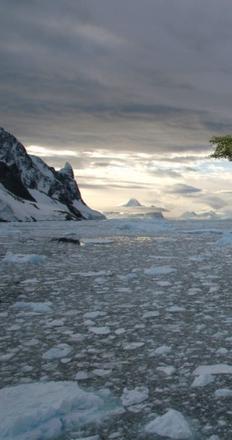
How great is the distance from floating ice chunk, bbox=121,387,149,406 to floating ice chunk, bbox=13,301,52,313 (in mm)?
3648

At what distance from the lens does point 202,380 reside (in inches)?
175

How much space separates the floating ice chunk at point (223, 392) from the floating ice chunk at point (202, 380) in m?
0.20

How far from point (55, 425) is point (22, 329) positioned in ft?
10.2

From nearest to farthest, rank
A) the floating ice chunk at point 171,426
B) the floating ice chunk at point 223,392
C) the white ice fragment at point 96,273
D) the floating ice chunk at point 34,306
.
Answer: the floating ice chunk at point 171,426 < the floating ice chunk at point 223,392 < the floating ice chunk at point 34,306 < the white ice fragment at point 96,273

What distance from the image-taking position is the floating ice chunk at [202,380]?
436 cm

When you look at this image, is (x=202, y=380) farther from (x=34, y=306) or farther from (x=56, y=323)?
(x=34, y=306)

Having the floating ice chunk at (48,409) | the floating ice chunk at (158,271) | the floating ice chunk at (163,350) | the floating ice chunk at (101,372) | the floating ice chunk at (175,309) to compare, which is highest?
the floating ice chunk at (158,271)

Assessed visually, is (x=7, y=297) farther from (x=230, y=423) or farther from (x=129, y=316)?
(x=230, y=423)

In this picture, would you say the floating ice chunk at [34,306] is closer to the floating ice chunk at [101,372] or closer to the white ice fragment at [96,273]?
the floating ice chunk at [101,372]

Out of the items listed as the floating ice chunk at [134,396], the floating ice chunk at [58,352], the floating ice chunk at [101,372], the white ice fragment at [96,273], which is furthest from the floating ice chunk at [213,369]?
the white ice fragment at [96,273]

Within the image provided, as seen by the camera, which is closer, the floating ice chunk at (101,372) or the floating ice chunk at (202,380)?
the floating ice chunk at (202,380)

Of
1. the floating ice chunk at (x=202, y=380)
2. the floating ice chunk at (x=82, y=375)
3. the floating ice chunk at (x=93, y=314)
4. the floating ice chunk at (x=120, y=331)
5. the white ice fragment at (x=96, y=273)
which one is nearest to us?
the floating ice chunk at (x=202, y=380)

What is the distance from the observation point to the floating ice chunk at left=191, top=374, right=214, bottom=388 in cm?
436

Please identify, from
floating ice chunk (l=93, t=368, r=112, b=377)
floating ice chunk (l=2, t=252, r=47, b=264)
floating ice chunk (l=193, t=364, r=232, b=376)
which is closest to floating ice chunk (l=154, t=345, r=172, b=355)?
floating ice chunk (l=193, t=364, r=232, b=376)
